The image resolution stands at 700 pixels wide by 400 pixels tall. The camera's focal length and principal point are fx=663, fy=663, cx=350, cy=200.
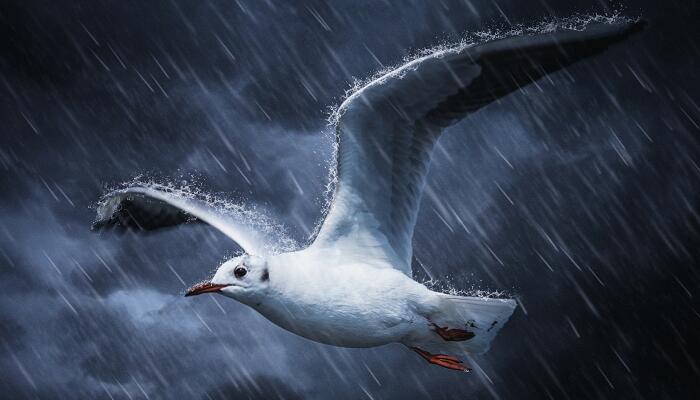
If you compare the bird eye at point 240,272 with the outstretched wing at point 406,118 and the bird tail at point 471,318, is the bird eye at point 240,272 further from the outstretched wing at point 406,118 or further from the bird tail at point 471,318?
the bird tail at point 471,318

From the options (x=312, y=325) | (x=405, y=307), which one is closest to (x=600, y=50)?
(x=405, y=307)

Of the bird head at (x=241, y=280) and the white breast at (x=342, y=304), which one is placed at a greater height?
the bird head at (x=241, y=280)

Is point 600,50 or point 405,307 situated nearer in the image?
point 600,50

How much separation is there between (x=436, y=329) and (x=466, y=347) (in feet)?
1.45

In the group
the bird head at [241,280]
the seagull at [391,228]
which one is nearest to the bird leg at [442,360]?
the seagull at [391,228]

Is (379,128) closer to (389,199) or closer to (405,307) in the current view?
(389,199)

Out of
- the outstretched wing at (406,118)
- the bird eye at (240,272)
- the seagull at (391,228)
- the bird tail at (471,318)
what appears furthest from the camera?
the bird tail at (471,318)

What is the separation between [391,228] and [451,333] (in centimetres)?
130

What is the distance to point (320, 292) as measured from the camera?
6.19 meters

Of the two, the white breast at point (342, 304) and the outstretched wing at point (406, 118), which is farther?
the white breast at point (342, 304)

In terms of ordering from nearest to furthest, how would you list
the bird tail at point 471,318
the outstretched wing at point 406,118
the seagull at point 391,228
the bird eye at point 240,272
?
1. the outstretched wing at point 406,118
2. the seagull at point 391,228
3. the bird eye at point 240,272
4. the bird tail at point 471,318

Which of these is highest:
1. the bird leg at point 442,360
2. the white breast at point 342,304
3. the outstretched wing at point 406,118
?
the outstretched wing at point 406,118

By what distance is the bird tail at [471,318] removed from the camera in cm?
659

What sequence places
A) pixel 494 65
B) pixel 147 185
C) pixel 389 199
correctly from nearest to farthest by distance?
pixel 494 65 → pixel 389 199 → pixel 147 185
